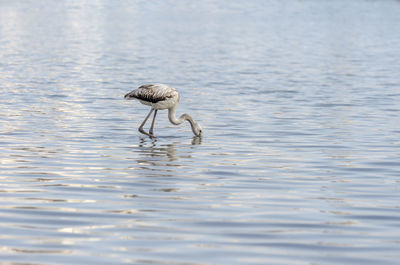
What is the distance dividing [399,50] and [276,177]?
121ft

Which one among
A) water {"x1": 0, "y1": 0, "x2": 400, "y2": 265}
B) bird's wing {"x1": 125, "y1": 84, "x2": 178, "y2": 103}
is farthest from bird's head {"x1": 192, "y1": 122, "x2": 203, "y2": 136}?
bird's wing {"x1": 125, "y1": 84, "x2": 178, "y2": 103}

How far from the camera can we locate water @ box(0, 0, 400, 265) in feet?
27.7

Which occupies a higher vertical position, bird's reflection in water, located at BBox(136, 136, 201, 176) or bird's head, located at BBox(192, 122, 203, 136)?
bird's reflection in water, located at BBox(136, 136, 201, 176)

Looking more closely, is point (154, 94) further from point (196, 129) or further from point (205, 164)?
point (205, 164)

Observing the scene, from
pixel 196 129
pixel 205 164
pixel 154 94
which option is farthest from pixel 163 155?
pixel 154 94

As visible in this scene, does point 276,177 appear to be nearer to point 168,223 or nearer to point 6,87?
point 168,223

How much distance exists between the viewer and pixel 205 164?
13.8 meters

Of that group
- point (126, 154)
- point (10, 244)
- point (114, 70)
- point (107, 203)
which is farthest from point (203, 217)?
point (114, 70)

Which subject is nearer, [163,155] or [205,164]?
[205,164]

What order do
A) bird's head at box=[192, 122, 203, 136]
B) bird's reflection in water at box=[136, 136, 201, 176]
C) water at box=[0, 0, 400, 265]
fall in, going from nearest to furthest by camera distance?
water at box=[0, 0, 400, 265], bird's reflection in water at box=[136, 136, 201, 176], bird's head at box=[192, 122, 203, 136]

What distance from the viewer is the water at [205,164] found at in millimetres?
8453

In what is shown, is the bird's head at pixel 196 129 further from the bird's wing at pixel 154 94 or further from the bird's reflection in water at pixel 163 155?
the bird's wing at pixel 154 94

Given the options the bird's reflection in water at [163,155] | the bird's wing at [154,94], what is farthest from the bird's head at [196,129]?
the bird's wing at [154,94]

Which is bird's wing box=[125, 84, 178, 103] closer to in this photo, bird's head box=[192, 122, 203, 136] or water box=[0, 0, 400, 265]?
water box=[0, 0, 400, 265]
